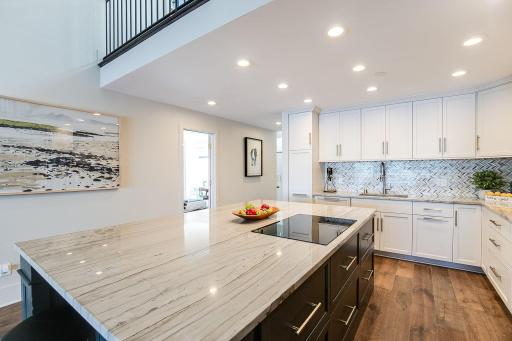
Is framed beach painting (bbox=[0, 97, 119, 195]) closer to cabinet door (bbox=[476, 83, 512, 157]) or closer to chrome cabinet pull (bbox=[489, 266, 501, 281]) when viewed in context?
chrome cabinet pull (bbox=[489, 266, 501, 281])

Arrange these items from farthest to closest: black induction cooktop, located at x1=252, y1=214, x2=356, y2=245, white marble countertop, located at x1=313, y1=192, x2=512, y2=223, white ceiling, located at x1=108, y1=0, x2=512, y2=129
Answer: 1. white marble countertop, located at x1=313, y1=192, x2=512, y2=223
2. white ceiling, located at x1=108, y1=0, x2=512, y2=129
3. black induction cooktop, located at x1=252, y1=214, x2=356, y2=245

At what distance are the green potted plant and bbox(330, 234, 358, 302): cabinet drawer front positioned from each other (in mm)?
2510

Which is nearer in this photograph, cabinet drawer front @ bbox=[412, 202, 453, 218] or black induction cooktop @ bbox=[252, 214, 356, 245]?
black induction cooktop @ bbox=[252, 214, 356, 245]

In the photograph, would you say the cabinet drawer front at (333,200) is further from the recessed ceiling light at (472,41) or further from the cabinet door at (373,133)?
the recessed ceiling light at (472,41)

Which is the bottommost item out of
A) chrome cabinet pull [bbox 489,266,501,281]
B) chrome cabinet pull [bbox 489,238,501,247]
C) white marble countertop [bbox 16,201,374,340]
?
chrome cabinet pull [bbox 489,266,501,281]

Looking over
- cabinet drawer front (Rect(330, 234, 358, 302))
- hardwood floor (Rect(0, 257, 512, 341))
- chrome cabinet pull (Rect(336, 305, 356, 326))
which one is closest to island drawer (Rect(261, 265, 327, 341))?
cabinet drawer front (Rect(330, 234, 358, 302))

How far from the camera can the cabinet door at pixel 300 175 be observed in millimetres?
4117

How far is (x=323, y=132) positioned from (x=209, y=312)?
3.96m

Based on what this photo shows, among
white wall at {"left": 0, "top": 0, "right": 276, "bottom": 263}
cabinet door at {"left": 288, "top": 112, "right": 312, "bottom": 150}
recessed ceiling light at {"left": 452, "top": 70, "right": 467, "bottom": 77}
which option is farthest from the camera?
cabinet door at {"left": 288, "top": 112, "right": 312, "bottom": 150}

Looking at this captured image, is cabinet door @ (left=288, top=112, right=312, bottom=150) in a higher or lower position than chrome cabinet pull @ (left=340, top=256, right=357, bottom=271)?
higher

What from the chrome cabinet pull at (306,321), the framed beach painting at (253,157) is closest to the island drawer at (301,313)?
the chrome cabinet pull at (306,321)

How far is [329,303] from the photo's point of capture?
129cm

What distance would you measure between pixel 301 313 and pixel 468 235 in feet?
10.3

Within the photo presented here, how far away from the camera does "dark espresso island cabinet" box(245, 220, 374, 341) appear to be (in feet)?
2.82
